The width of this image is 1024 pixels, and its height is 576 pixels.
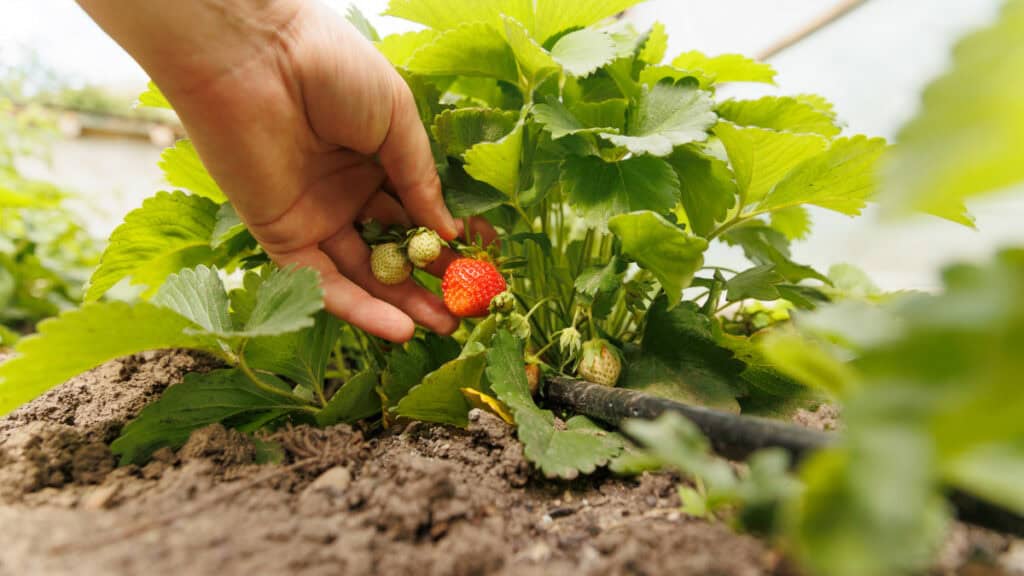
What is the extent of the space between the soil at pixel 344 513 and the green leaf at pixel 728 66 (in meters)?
0.59

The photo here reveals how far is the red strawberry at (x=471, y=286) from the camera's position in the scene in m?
0.71

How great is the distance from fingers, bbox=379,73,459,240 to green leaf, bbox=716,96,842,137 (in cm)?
40

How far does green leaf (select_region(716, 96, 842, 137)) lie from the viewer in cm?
77

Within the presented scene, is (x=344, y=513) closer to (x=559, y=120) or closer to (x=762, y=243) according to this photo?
(x=559, y=120)

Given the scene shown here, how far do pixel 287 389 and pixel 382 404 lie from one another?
120mm

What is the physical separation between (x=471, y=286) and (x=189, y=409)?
0.34 meters

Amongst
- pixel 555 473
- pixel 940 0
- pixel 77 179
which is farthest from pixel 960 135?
pixel 77 179

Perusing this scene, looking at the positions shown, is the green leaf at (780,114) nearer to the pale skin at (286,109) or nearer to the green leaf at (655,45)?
A: the green leaf at (655,45)

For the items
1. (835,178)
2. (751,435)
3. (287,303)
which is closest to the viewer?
(751,435)

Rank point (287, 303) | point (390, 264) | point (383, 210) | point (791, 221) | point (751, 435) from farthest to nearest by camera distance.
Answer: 1. point (791, 221)
2. point (383, 210)
3. point (390, 264)
4. point (287, 303)
5. point (751, 435)

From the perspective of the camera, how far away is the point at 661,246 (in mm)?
606

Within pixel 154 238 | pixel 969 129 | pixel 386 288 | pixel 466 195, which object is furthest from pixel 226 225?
pixel 969 129

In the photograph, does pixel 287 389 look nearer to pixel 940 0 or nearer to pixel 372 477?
pixel 372 477

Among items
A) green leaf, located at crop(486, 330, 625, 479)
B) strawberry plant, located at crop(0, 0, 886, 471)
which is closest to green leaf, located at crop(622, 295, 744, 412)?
strawberry plant, located at crop(0, 0, 886, 471)
